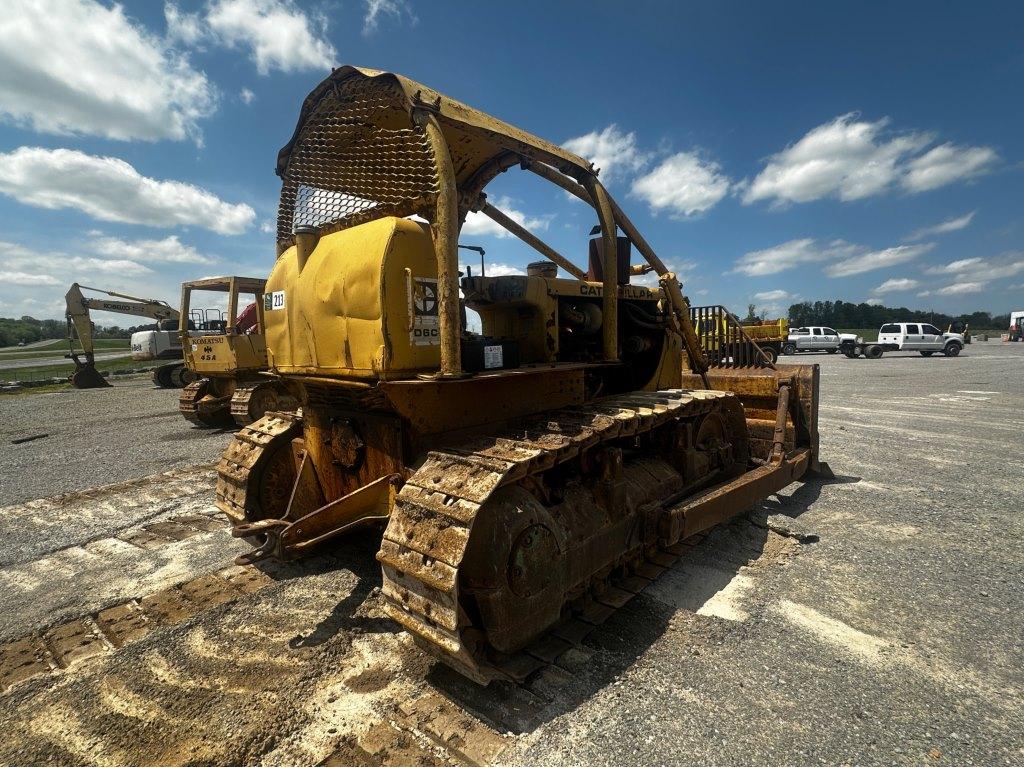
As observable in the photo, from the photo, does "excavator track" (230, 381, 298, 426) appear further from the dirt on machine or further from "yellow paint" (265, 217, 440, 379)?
"yellow paint" (265, 217, 440, 379)

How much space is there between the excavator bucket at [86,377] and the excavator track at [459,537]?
2675 centimetres

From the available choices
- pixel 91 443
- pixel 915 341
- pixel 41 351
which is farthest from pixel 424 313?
pixel 41 351

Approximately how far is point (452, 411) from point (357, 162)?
1.83 m

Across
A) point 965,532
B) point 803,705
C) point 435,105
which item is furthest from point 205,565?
point 965,532

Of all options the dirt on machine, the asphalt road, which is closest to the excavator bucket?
the dirt on machine

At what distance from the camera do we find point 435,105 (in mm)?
2863

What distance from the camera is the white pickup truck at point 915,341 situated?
30438mm

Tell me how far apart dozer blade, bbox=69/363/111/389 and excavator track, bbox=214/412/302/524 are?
24.3 metres

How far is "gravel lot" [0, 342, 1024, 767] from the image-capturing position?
2371mm

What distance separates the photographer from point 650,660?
296cm

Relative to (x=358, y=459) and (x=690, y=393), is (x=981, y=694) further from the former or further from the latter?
(x=358, y=459)

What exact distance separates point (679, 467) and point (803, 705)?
2191 millimetres

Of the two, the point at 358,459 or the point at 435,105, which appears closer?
the point at 435,105

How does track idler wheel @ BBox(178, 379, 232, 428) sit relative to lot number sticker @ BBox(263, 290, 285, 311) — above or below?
below
